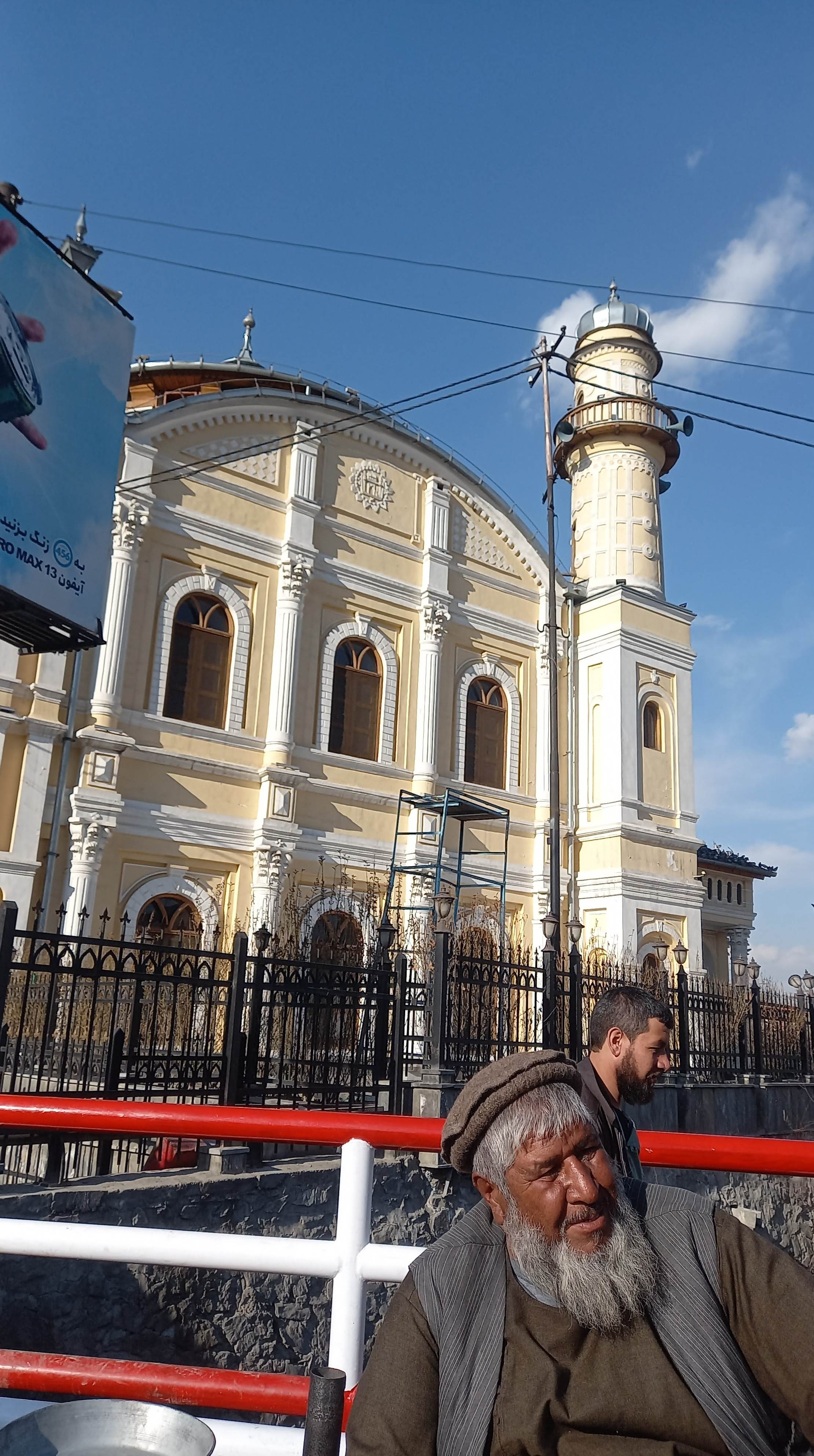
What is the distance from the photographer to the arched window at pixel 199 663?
16.5 metres

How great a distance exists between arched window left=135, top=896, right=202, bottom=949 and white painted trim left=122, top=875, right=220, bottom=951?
0.07m

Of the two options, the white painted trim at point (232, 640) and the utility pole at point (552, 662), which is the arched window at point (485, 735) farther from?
the white painted trim at point (232, 640)

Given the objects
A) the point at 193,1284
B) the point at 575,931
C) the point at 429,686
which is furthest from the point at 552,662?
the point at 193,1284

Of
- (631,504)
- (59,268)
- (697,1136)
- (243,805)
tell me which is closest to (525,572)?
(631,504)

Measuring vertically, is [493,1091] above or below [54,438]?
below

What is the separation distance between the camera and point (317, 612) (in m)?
18.2

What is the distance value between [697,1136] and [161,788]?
574 inches

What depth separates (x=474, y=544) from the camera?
823 inches

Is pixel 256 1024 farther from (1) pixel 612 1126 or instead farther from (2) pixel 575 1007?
(1) pixel 612 1126

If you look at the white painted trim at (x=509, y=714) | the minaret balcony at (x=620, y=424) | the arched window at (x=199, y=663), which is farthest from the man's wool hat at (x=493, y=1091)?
the minaret balcony at (x=620, y=424)

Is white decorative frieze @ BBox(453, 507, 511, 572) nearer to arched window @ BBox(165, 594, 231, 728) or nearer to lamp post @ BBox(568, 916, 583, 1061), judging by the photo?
arched window @ BBox(165, 594, 231, 728)

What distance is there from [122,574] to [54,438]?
23.5 ft

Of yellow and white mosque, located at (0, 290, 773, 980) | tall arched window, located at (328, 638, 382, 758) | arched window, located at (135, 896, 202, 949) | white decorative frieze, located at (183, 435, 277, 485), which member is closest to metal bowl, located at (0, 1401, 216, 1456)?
yellow and white mosque, located at (0, 290, 773, 980)

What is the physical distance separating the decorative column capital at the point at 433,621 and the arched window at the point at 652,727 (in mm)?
4632
